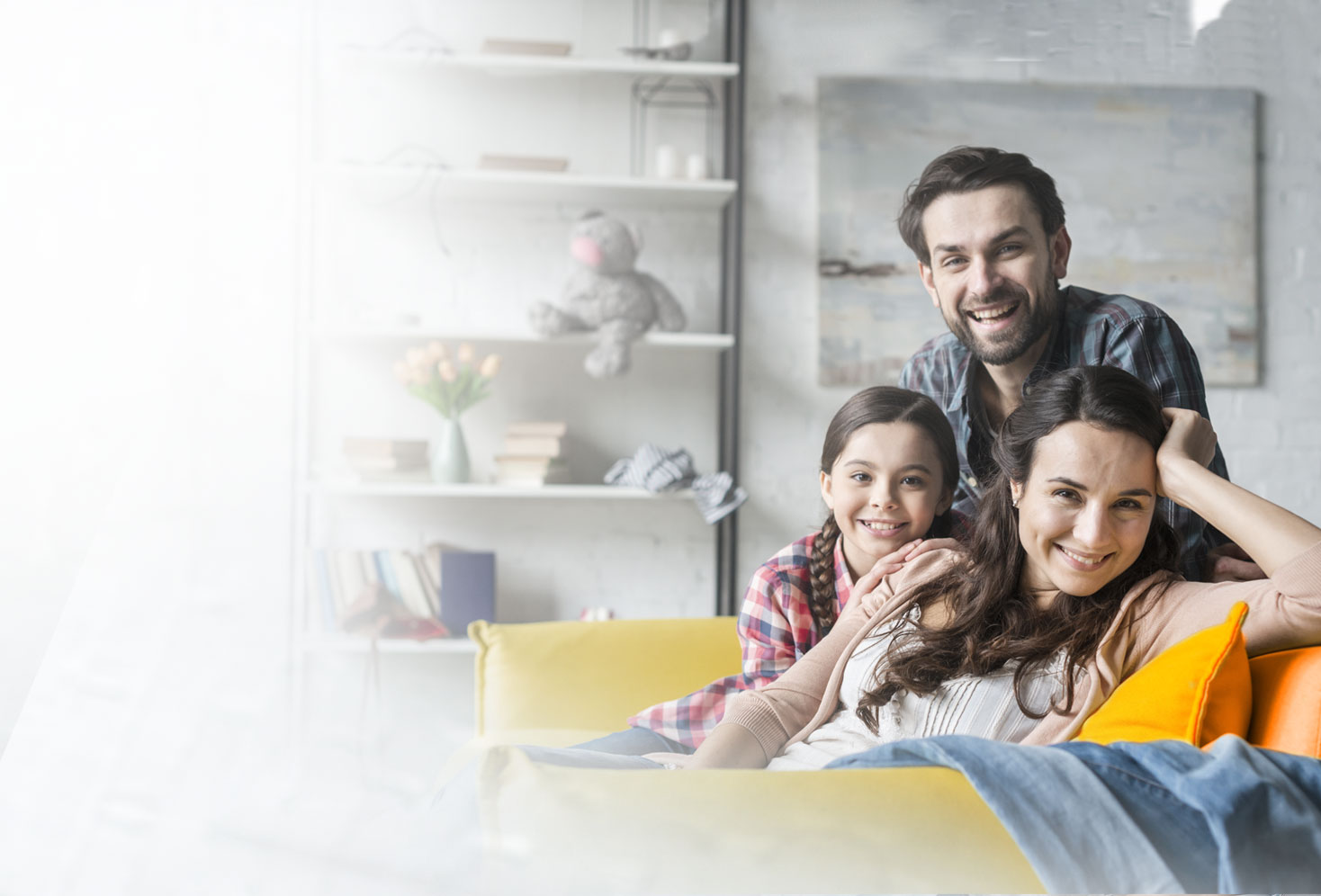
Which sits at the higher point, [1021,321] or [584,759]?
[1021,321]

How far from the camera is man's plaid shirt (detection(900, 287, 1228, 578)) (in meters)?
0.82

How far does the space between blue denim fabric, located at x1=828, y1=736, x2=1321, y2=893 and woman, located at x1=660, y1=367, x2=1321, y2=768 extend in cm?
13

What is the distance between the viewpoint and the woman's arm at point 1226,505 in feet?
2.34

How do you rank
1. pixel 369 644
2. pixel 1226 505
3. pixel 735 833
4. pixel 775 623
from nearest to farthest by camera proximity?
pixel 735 833
pixel 1226 505
pixel 775 623
pixel 369 644

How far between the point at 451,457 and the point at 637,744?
3.18 ft

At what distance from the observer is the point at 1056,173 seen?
979 mm

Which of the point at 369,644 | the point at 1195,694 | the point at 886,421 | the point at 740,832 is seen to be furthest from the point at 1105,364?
the point at 369,644

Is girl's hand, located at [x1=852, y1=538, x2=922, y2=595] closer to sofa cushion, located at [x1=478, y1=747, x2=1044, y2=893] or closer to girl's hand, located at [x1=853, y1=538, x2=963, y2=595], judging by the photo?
girl's hand, located at [x1=853, y1=538, x2=963, y2=595]

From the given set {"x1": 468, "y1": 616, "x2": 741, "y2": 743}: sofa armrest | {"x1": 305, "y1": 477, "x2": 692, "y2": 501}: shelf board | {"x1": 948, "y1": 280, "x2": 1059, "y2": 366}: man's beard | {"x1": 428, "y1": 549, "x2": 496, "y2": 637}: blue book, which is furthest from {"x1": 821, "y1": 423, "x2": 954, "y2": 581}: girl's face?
{"x1": 428, "y1": 549, "x2": 496, "y2": 637}: blue book

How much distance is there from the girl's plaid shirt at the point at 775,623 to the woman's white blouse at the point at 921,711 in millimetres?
83

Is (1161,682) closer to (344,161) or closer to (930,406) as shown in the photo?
(930,406)

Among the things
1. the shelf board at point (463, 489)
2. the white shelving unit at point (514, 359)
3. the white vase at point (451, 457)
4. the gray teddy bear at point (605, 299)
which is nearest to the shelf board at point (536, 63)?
the white shelving unit at point (514, 359)

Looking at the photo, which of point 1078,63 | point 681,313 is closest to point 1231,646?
point 1078,63

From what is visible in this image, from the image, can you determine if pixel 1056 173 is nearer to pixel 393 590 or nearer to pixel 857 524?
pixel 857 524
